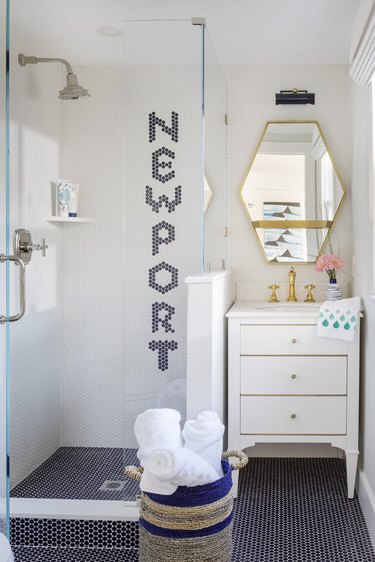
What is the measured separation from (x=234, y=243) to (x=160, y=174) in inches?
52.6

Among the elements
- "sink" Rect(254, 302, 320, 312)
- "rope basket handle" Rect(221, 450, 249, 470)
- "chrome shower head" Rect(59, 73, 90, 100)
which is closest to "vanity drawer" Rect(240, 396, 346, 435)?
"sink" Rect(254, 302, 320, 312)

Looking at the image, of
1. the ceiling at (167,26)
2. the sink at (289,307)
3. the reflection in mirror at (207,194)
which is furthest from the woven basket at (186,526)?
the ceiling at (167,26)

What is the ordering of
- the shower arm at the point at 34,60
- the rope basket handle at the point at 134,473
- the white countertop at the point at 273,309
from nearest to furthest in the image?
the rope basket handle at the point at 134,473 → the shower arm at the point at 34,60 → the white countertop at the point at 273,309

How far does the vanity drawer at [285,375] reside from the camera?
10.5 ft

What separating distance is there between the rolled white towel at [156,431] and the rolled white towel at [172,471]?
0.09 m

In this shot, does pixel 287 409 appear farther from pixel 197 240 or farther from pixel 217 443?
pixel 197 240

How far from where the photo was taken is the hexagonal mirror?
3803 millimetres

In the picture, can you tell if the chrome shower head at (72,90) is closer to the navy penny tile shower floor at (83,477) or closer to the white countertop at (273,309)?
the white countertop at (273,309)

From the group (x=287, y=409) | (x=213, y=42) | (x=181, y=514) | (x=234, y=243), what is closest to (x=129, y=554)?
→ (x=181, y=514)

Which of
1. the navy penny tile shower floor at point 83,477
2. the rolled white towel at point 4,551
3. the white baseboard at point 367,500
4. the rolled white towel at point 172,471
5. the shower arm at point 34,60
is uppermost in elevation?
the shower arm at point 34,60

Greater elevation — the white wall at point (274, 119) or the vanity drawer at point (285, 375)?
the white wall at point (274, 119)

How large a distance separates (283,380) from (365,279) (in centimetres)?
63

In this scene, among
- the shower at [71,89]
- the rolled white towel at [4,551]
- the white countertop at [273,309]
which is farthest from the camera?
the white countertop at [273,309]

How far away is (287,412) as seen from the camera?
322 cm
